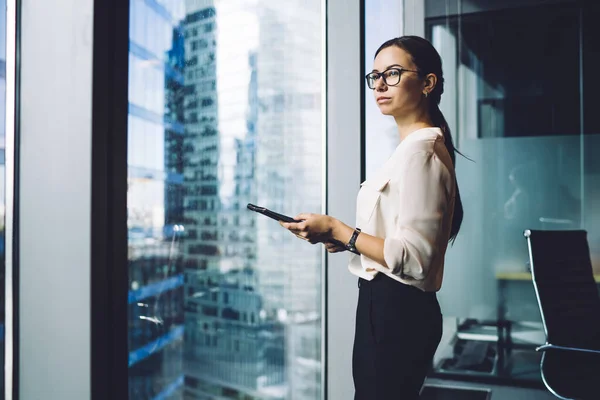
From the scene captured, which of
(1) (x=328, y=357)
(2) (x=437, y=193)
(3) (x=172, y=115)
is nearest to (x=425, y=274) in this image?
(2) (x=437, y=193)

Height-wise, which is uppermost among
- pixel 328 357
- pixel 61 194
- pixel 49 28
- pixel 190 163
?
pixel 49 28

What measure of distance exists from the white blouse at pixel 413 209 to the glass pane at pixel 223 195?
52 centimetres

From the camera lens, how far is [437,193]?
131cm

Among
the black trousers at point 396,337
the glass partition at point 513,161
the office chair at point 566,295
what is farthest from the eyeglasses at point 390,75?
the glass partition at point 513,161

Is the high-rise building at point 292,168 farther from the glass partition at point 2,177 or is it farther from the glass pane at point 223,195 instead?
the glass partition at point 2,177

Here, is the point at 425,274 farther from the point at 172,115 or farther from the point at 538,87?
the point at 538,87

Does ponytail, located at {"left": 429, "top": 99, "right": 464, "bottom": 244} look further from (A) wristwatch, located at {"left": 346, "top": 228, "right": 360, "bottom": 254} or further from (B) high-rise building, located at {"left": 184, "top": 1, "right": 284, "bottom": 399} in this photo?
(B) high-rise building, located at {"left": 184, "top": 1, "right": 284, "bottom": 399}

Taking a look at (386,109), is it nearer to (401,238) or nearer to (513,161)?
(401,238)

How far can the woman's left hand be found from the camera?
1372mm

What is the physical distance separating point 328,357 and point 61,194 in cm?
156

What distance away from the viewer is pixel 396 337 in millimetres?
1360

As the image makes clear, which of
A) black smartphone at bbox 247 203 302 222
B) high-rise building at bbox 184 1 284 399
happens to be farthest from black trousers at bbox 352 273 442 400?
high-rise building at bbox 184 1 284 399

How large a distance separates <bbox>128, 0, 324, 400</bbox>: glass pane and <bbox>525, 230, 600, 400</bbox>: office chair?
1264 millimetres

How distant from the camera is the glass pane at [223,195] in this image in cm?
131
